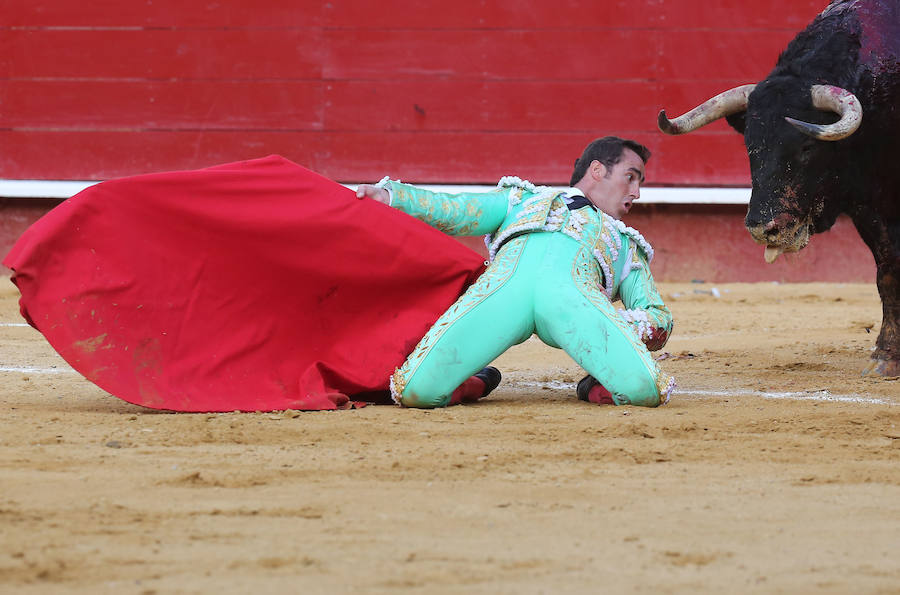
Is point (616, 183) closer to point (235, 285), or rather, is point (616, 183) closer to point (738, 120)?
point (738, 120)

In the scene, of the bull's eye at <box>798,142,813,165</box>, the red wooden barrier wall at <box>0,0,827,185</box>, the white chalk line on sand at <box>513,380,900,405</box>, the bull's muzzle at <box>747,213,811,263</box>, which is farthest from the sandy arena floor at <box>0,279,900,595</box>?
the red wooden barrier wall at <box>0,0,827,185</box>

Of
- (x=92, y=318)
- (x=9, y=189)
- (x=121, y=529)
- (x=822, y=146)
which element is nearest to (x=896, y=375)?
(x=822, y=146)

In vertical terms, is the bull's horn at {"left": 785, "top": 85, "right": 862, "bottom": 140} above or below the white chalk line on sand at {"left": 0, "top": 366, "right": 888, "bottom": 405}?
above

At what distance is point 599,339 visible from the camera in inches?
132

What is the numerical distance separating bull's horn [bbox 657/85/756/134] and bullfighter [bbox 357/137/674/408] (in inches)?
21.0

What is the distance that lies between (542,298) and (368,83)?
4.34m

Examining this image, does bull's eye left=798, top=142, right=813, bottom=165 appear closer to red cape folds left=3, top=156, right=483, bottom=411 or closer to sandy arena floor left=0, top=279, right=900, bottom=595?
sandy arena floor left=0, top=279, right=900, bottom=595

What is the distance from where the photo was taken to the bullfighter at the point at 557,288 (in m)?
3.33

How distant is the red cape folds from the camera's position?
10.4ft

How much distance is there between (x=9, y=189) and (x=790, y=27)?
15.7 ft

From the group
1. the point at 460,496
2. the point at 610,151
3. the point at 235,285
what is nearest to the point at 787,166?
the point at 610,151

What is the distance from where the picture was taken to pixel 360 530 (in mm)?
2035

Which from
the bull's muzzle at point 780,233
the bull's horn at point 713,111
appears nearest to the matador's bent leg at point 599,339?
the bull's muzzle at point 780,233

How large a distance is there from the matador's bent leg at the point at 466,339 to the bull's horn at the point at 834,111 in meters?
0.96
